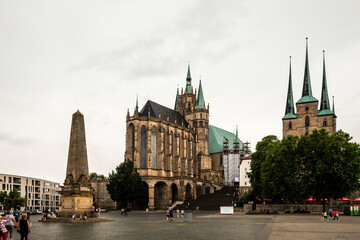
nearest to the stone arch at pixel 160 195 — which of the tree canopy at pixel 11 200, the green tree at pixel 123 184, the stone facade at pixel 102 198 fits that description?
the stone facade at pixel 102 198

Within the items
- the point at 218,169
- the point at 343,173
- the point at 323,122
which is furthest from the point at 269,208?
the point at 218,169

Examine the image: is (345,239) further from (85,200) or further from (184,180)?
(184,180)

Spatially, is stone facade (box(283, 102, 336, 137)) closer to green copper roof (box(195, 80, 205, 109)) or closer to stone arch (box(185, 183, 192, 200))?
green copper roof (box(195, 80, 205, 109))

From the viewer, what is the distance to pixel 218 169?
11781cm

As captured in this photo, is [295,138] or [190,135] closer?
[295,138]

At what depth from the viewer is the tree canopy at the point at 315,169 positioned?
50.5 m

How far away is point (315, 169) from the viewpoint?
51969 millimetres

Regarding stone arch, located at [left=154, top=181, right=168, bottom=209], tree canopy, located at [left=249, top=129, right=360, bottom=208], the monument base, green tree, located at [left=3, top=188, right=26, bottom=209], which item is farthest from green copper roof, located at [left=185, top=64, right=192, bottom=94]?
the monument base

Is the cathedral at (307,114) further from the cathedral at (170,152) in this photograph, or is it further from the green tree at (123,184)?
the green tree at (123,184)

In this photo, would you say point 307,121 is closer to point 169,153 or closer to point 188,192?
point 188,192

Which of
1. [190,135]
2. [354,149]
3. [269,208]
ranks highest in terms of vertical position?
[190,135]

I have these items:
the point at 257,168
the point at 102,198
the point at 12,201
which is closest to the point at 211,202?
the point at 257,168

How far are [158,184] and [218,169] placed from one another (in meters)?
34.4

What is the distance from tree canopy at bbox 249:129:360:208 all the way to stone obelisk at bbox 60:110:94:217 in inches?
1151
